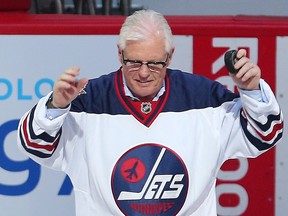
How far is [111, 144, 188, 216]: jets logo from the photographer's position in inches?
95.3

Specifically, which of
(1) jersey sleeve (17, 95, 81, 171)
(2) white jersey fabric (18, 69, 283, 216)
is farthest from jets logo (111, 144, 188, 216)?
(1) jersey sleeve (17, 95, 81, 171)

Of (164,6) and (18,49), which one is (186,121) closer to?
(18,49)

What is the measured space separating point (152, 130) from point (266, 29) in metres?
1.18

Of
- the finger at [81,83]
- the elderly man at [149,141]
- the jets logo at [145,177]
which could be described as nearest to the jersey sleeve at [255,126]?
the elderly man at [149,141]

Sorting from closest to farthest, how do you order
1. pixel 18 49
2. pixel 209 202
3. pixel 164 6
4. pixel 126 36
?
pixel 126 36
pixel 209 202
pixel 18 49
pixel 164 6

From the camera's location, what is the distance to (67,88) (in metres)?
2.24

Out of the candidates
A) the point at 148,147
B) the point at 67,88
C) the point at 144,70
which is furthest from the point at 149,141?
the point at 67,88

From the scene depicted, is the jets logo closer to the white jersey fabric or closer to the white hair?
the white jersey fabric

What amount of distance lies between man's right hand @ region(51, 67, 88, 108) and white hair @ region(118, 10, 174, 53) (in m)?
0.17

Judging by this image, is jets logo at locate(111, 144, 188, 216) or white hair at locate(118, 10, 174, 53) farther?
jets logo at locate(111, 144, 188, 216)

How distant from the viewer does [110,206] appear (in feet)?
8.00

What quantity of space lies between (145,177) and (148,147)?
88 mm

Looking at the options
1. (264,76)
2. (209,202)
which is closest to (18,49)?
(264,76)

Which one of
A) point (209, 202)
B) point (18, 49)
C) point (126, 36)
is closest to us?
point (126, 36)
